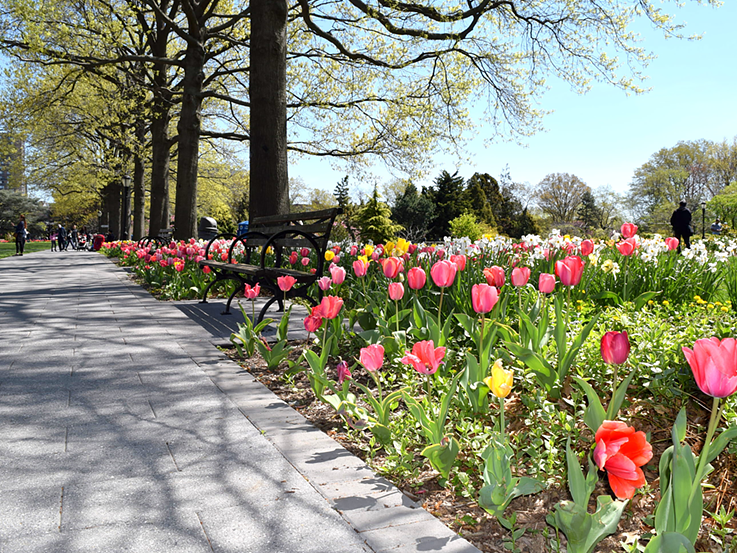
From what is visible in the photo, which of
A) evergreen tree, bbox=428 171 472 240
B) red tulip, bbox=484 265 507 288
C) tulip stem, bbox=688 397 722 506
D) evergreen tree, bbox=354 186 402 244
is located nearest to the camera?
tulip stem, bbox=688 397 722 506

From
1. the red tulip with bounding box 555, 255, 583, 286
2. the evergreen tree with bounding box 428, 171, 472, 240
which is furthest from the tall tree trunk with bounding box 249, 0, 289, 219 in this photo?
the evergreen tree with bounding box 428, 171, 472, 240

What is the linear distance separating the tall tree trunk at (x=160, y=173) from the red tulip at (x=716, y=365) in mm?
16683

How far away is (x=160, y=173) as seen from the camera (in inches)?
663

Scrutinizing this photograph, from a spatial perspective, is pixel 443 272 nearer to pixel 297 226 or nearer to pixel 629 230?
pixel 629 230

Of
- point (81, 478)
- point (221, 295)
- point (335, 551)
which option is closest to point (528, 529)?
point (335, 551)

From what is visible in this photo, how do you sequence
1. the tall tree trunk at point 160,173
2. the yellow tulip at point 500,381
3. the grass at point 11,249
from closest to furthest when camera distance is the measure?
the yellow tulip at point 500,381 < the tall tree trunk at point 160,173 < the grass at point 11,249

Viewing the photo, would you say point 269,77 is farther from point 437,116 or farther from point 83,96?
point 83,96

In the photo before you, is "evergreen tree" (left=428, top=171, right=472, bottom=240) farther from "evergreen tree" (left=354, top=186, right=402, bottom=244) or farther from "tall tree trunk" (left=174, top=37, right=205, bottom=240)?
"tall tree trunk" (left=174, top=37, right=205, bottom=240)

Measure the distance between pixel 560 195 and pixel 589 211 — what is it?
5.27 meters

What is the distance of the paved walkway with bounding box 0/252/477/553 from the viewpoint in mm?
1924

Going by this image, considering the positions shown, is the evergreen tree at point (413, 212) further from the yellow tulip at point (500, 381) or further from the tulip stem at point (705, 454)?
the tulip stem at point (705, 454)

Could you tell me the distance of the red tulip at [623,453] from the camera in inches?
56.6

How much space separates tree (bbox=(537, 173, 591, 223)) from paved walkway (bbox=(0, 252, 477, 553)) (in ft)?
188

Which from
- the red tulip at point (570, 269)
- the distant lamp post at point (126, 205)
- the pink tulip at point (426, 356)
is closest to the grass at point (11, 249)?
the distant lamp post at point (126, 205)
